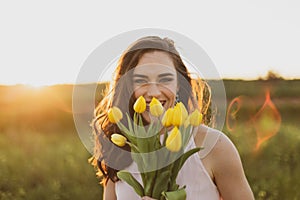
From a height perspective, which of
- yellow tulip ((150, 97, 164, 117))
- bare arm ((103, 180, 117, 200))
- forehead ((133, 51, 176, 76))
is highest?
forehead ((133, 51, 176, 76))

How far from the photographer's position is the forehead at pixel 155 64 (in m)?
1.32

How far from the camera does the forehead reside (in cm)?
132

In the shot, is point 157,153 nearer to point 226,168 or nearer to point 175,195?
point 175,195

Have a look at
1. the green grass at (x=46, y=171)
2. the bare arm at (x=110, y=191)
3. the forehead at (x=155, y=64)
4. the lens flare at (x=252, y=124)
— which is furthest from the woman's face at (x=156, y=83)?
the lens flare at (x=252, y=124)

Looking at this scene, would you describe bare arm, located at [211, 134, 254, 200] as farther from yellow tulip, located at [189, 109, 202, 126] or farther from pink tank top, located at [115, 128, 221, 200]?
yellow tulip, located at [189, 109, 202, 126]

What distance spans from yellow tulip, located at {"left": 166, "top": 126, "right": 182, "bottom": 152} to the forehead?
0.86ft

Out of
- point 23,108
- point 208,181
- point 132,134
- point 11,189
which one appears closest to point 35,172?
point 11,189

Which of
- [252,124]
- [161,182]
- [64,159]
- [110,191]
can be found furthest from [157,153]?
[252,124]

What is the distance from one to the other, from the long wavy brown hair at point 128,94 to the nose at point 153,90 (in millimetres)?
96

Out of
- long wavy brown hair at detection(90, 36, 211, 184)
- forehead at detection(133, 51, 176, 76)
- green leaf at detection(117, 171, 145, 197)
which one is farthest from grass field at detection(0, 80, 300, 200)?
green leaf at detection(117, 171, 145, 197)

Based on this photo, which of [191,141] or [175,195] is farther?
[191,141]

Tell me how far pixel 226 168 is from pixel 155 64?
32 cm

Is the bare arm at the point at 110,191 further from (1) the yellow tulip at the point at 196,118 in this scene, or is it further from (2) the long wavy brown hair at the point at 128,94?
(1) the yellow tulip at the point at 196,118

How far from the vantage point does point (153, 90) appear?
1.31 metres
